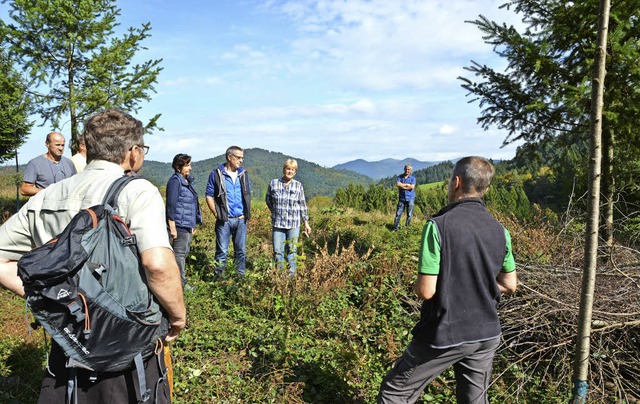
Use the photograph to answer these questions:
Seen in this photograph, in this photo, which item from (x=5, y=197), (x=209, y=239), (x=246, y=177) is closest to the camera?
(x=246, y=177)

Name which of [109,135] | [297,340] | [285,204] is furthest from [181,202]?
[109,135]

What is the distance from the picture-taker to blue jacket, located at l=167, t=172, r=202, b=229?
570cm

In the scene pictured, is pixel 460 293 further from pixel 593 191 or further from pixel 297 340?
pixel 297 340

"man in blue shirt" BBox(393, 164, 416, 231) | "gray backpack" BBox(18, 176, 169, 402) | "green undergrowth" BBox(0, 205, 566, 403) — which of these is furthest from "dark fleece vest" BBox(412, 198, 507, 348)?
"man in blue shirt" BBox(393, 164, 416, 231)

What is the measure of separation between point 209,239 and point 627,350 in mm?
7381

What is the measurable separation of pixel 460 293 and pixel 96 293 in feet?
6.41

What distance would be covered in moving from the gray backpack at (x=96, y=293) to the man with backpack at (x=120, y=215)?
0.18ft

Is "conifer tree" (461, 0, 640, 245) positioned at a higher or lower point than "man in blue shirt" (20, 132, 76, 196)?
higher

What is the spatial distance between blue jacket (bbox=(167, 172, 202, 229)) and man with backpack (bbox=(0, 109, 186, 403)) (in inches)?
146

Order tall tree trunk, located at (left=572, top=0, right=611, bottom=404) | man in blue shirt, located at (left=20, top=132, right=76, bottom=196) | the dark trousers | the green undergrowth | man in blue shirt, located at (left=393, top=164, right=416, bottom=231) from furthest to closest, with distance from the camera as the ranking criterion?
man in blue shirt, located at (left=393, top=164, right=416, bottom=231) → man in blue shirt, located at (left=20, top=132, right=76, bottom=196) → the green undergrowth → tall tree trunk, located at (left=572, top=0, right=611, bottom=404) → the dark trousers

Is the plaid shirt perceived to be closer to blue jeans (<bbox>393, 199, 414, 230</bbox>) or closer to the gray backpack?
the gray backpack

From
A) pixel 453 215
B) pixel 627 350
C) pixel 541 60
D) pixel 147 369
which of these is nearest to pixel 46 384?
pixel 147 369

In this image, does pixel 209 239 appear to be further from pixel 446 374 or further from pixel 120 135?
pixel 120 135

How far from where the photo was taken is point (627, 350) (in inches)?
150
